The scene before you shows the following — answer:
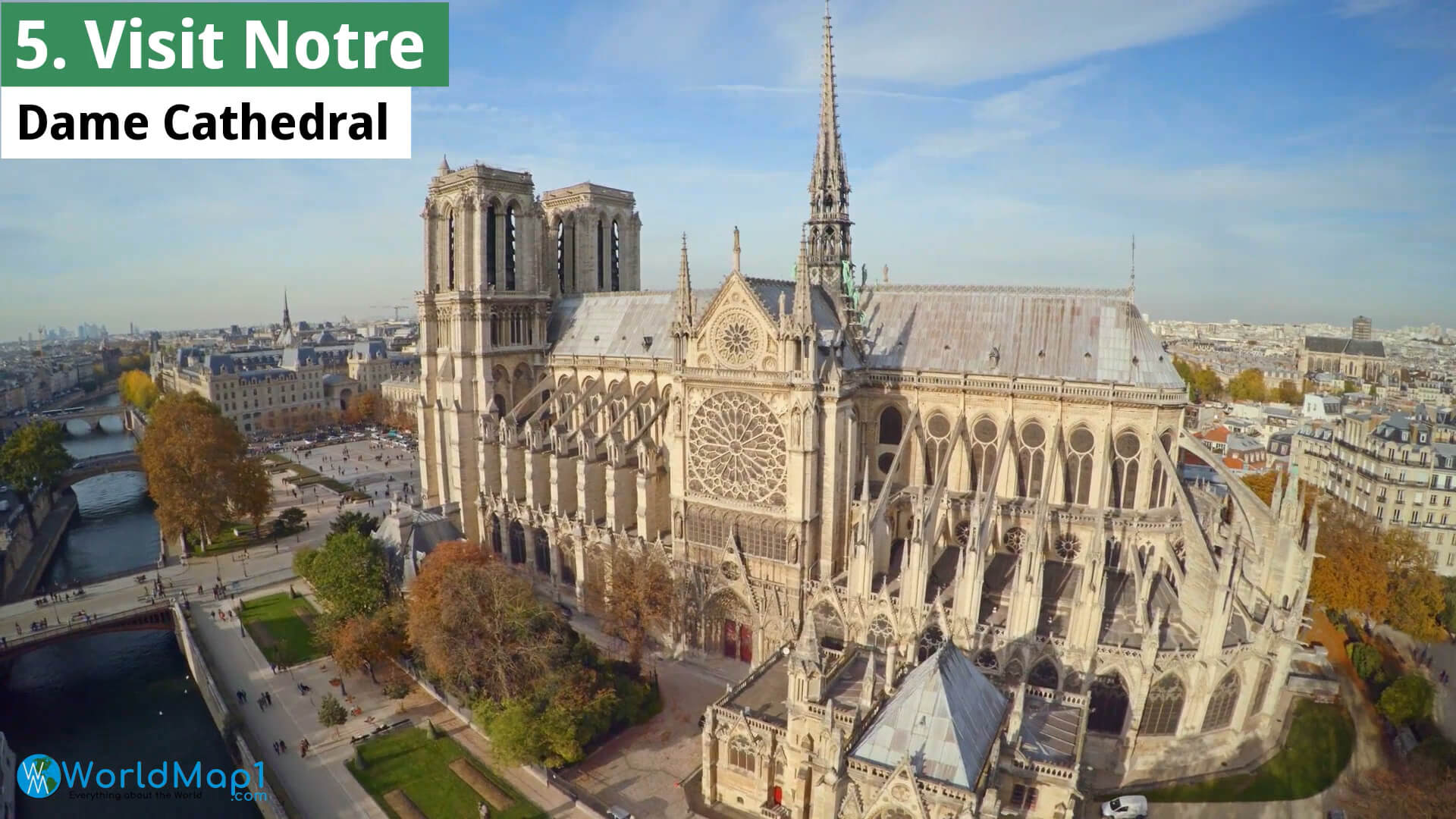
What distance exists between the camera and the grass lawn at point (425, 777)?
1293 inches

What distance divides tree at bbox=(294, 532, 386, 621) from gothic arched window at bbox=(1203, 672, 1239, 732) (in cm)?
4428

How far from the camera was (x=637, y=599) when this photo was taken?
42.0m

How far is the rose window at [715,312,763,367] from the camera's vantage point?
138 feet

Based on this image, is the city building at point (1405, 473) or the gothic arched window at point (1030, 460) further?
the city building at point (1405, 473)

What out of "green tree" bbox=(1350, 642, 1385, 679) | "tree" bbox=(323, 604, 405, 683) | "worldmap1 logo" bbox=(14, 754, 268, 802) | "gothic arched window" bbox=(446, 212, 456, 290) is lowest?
"worldmap1 logo" bbox=(14, 754, 268, 802)

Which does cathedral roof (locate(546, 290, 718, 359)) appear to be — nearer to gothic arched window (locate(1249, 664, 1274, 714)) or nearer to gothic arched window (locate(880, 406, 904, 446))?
gothic arched window (locate(880, 406, 904, 446))

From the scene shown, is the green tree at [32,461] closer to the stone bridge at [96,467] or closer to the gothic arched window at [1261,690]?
the stone bridge at [96,467]

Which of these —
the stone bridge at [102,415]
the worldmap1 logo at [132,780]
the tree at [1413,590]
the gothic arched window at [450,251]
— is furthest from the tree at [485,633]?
the stone bridge at [102,415]

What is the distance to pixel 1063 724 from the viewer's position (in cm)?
3016

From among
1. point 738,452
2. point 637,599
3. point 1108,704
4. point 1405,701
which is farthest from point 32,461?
point 1405,701

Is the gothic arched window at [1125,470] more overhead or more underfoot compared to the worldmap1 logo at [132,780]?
more overhead

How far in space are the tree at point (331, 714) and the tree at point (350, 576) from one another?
6201 mm

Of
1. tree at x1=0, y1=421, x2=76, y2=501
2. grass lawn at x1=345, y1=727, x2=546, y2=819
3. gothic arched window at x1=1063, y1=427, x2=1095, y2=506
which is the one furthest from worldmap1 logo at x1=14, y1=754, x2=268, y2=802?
tree at x1=0, y1=421, x2=76, y2=501

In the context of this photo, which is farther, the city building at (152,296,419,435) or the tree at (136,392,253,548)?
the city building at (152,296,419,435)
